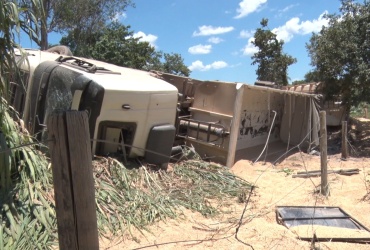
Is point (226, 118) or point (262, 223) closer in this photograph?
point (262, 223)

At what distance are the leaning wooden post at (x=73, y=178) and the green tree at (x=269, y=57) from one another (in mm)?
19100

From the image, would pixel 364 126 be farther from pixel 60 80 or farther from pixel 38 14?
pixel 38 14

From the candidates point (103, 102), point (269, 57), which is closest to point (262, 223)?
point (103, 102)

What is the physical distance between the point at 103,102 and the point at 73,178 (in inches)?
166

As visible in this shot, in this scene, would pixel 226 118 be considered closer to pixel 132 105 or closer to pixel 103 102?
pixel 132 105

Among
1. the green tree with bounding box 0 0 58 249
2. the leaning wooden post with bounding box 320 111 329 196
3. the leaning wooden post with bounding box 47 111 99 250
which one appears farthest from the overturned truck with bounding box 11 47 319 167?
the leaning wooden post with bounding box 320 111 329 196

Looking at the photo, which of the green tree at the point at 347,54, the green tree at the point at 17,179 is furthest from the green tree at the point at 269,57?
the green tree at the point at 17,179

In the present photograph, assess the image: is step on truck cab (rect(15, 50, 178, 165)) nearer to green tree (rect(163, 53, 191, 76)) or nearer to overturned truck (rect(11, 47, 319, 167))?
overturned truck (rect(11, 47, 319, 167))

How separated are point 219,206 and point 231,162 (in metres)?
2.85

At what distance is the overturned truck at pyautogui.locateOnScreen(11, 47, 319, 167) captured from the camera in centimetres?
→ 608

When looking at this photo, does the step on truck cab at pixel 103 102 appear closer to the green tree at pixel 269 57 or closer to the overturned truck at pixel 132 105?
the overturned truck at pixel 132 105

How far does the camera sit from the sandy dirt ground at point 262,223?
4.41m

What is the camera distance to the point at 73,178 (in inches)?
74.7

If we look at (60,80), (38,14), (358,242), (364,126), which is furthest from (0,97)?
(364,126)
